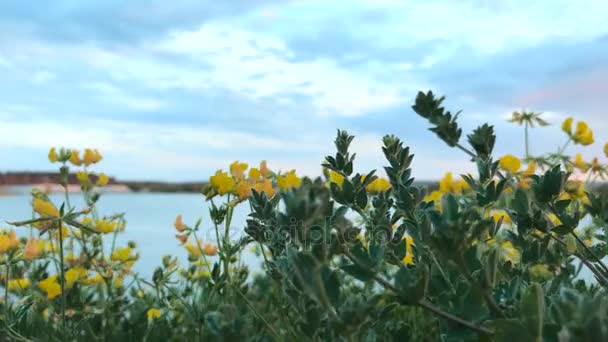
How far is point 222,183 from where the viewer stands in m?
1.59

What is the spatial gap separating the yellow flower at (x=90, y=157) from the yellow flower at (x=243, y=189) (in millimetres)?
1203

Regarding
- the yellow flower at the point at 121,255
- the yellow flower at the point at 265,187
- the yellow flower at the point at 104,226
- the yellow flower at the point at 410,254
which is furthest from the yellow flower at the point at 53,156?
the yellow flower at the point at 410,254

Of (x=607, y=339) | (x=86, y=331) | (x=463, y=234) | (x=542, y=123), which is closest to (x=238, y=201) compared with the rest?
(x=86, y=331)

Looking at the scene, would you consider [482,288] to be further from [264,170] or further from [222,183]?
[264,170]

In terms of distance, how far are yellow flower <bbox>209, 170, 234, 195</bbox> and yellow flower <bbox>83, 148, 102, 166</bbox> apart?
1.16m

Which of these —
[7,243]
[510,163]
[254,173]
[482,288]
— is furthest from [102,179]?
[482,288]

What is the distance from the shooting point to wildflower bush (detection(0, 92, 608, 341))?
2.19ft

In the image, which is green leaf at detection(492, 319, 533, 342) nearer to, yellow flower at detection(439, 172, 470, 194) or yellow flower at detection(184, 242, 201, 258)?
yellow flower at detection(439, 172, 470, 194)

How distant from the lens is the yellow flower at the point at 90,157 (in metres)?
2.58

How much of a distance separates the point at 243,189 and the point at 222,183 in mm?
55

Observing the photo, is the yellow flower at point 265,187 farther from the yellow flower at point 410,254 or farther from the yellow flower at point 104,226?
the yellow flower at point 104,226

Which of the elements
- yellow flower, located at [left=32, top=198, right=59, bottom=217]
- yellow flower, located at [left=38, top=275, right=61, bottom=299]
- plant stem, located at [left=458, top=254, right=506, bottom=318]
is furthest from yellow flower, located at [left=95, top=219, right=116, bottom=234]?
plant stem, located at [left=458, top=254, right=506, bottom=318]

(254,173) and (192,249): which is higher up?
(254,173)

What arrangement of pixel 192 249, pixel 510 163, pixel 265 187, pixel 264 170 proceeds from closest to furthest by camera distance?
pixel 265 187
pixel 264 170
pixel 510 163
pixel 192 249
